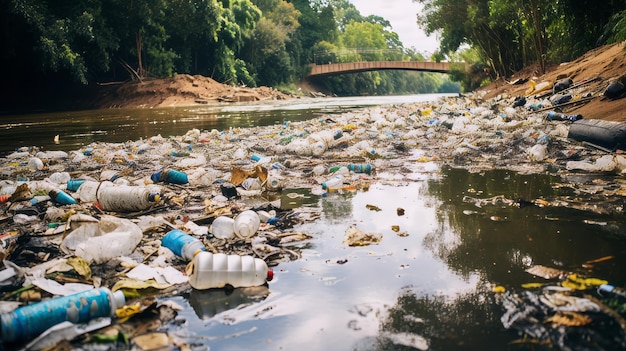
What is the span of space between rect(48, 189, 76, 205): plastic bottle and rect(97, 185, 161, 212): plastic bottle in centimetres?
36

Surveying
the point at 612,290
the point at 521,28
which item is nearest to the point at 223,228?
the point at 612,290

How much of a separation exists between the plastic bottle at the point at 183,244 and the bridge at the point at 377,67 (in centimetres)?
3710

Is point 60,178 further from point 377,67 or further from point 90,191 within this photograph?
point 377,67

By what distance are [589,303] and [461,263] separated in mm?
563

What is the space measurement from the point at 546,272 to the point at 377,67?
133ft

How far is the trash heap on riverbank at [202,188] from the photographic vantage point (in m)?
2.03

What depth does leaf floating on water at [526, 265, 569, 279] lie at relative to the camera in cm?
179

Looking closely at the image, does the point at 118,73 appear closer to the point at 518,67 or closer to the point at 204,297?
the point at 518,67

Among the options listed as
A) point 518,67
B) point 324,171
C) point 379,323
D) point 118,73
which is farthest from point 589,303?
point 118,73

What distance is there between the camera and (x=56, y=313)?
1.52m

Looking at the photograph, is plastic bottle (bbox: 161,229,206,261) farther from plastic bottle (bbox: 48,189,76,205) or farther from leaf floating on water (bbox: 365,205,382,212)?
plastic bottle (bbox: 48,189,76,205)

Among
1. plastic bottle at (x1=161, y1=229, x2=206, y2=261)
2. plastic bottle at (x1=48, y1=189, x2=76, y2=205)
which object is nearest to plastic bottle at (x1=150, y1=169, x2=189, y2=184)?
plastic bottle at (x1=48, y1=189, x2=76, y2=205)

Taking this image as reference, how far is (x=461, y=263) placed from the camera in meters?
2.01

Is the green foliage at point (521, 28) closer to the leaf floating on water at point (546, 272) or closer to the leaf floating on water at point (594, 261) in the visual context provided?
the leaf floating on water at point (594, 261)
